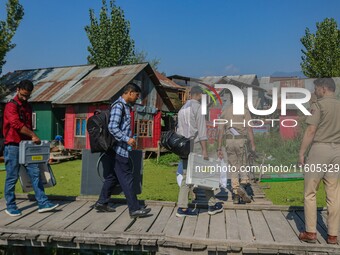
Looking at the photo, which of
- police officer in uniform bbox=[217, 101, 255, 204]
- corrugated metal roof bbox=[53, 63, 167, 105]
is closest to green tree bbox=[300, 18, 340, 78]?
corrugated metal roof bbox=[53, 63, 167, 105]

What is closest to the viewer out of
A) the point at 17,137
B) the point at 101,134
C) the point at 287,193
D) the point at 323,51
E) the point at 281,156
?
the point at 101,134

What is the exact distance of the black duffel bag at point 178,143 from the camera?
581 centimetres

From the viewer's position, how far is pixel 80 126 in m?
21.3

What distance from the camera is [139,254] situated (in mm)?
5969

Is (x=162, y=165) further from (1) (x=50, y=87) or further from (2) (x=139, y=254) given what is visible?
(2) (x=139, y=254)

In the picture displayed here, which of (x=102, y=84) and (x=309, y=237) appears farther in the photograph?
(x=102, y=84)

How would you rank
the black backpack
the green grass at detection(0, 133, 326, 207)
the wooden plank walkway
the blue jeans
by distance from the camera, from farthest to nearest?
the green grass at detection(0, 133, 326, 207) < the blue jeans < the black backpack < the wooden plank walkway

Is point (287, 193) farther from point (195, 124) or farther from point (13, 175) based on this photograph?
point (13, 175)

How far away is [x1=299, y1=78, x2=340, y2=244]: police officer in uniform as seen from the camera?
15.0ft

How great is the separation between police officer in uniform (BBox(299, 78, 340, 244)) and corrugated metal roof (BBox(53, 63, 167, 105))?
50.7 ft

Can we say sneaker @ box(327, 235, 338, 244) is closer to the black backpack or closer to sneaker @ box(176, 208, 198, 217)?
sneaker @ box(176, 208, 198, 217)

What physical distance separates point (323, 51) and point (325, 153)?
96.1ft

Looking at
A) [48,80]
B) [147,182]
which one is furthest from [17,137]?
[48,80]

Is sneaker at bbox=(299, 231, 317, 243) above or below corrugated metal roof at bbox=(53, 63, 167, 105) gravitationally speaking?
below
